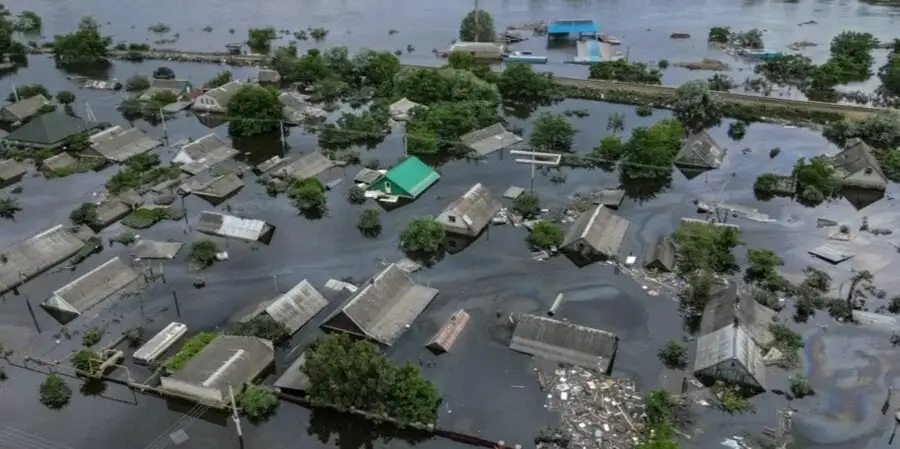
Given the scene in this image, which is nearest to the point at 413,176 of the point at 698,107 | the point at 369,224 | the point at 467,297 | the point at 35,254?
the point at 369,224

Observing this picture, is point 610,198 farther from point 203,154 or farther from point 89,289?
point 89,289

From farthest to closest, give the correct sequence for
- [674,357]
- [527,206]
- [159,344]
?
[527,206]
[159,344]
[674,357]

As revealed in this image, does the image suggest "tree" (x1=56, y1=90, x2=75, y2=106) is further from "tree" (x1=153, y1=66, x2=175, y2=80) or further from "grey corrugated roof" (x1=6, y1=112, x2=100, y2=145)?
"grey corrugated roof" (x1=6, y1=112, x2=100, y2=145)

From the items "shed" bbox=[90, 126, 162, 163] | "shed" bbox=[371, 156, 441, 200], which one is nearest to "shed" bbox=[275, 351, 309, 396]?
"shed" bbox=[371, 156, 441, 200]

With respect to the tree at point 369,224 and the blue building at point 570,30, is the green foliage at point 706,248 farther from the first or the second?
the blue building at point 570,30

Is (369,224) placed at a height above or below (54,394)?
above

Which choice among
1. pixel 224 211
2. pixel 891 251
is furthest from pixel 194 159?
pixel 891 251
